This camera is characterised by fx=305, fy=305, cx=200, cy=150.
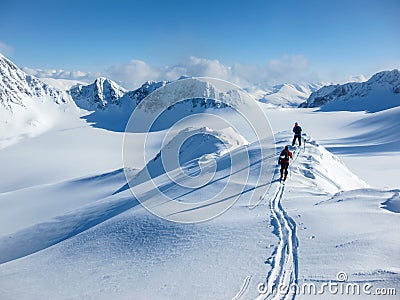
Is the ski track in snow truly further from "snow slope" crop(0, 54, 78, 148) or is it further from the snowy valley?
"snow slope" crop(0, 54, 78, 148)

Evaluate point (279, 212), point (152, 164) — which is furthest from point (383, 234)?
point (152, 164)

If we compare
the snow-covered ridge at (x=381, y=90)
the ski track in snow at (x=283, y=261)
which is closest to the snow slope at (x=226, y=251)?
the ski track in snow at (x=283, y=261)

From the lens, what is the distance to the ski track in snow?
6230mm

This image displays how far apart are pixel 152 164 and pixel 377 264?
2676 cm

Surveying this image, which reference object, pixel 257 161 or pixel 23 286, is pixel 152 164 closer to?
pixel 257 161


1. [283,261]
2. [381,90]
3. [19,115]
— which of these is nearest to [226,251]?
[283,261]

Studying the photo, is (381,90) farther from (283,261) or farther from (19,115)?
(19,115)

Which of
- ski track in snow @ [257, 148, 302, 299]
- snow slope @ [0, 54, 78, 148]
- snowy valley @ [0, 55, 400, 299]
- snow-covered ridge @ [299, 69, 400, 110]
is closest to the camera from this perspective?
ski track in snow @ [257, 148, 302, 299]

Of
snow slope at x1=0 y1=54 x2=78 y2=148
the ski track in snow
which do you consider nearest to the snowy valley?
the ski track in snow

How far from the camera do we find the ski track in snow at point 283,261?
6.23 metres

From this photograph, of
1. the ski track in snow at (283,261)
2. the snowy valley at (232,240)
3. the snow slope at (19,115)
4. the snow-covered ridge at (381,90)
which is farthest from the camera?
the snow slope at (19,115)

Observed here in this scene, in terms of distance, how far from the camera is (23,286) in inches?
344

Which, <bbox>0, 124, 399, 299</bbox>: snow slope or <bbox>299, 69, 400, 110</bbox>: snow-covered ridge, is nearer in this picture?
<bbox>0, 124, 399, 299</bbox>: snow slope

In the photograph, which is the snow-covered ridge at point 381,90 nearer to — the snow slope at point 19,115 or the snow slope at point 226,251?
the snow slope at point 226,251
